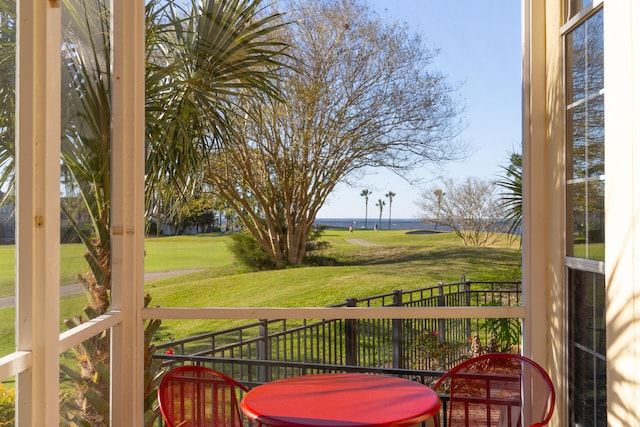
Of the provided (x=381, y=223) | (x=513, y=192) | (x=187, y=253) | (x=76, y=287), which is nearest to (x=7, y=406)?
(x=76, y=287)

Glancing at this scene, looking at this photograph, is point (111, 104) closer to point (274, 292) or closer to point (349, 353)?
point (274, 292)

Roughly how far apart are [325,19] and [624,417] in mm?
2503

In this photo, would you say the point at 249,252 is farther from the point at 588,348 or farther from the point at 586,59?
the point at 586,59

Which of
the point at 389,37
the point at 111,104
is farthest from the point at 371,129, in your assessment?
the point at 111,104

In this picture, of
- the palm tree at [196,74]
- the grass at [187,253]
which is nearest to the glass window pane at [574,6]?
the palm tree at [196,74]

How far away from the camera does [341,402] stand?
241 cm

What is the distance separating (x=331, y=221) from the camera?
3600 millimetres

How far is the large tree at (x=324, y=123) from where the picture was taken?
3598mm

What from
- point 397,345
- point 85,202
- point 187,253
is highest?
point 85,202

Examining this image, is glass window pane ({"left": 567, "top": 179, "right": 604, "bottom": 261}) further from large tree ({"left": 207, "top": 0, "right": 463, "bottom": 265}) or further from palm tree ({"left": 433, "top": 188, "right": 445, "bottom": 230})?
large tree ({"left": 207, "top": 0, "right": 463, "bottom": 265})

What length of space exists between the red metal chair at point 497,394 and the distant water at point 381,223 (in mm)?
798

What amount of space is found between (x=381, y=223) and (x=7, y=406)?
2165mm

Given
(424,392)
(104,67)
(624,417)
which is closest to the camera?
(624,417)

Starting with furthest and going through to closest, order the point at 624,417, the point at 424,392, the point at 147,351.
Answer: the point at 147,351 < the point at 424,392 < the point at 624,417
